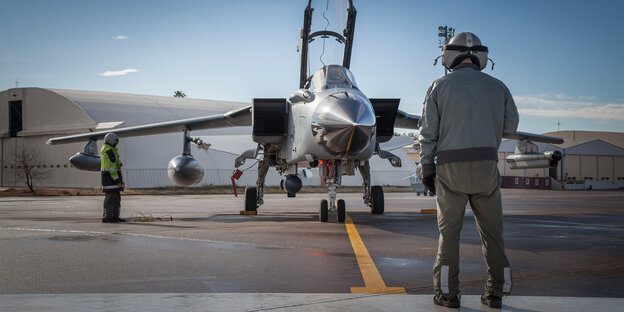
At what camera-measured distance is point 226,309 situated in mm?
3629

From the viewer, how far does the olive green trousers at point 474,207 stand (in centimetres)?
403

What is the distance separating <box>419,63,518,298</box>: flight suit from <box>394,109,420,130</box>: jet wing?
11371 mm

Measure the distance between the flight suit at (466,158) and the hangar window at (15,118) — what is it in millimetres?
51514

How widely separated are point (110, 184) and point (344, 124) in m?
5.33

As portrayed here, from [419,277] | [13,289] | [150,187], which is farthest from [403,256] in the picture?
[150,187]

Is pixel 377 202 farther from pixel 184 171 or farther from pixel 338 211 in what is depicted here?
pixel 184 171

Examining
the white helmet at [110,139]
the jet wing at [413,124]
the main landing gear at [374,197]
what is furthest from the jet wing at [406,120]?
the white helmet at [110,139]

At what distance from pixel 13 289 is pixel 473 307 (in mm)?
3573

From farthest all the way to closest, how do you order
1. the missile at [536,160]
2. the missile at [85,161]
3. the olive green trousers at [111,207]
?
the missile at [85,161], the missile at [536,160], the olive green trousers at [111,207]

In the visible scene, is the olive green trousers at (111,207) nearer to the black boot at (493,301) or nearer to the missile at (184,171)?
the missile at (184,171)

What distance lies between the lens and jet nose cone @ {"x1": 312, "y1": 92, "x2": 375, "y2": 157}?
984 centimetres

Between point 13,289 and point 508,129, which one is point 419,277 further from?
point 13,289

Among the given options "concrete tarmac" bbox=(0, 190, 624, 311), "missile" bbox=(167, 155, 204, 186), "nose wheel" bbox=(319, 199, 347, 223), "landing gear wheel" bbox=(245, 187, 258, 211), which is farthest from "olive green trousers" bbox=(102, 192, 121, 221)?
"nose wheel" bbox=(319, 199, 347, 223)

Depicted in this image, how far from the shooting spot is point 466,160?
4.09 m
